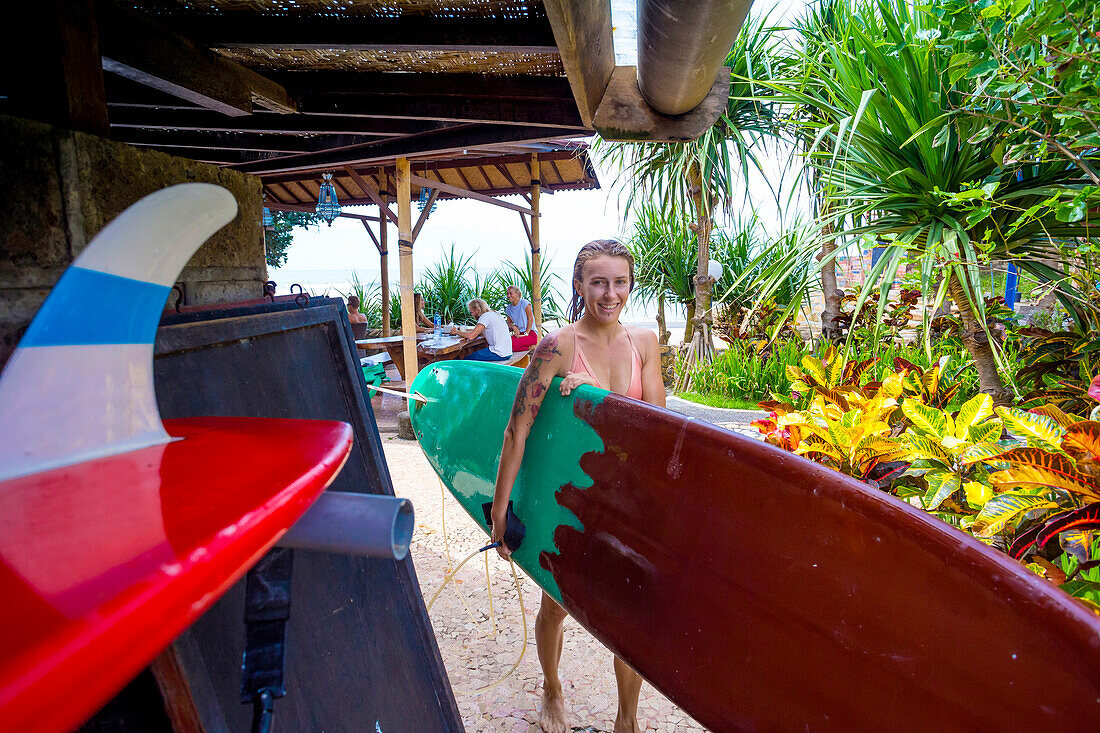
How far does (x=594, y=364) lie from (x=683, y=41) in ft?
3.16

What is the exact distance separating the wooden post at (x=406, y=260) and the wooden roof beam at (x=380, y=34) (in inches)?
130

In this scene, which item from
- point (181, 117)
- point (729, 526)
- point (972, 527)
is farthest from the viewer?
point (181, 117)

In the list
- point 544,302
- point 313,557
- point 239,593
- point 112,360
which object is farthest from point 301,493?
point 544,302

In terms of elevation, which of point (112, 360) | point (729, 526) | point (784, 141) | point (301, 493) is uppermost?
point (784, 141)

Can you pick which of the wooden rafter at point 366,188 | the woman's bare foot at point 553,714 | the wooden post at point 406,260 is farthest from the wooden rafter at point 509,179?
the woman's bare foot at point 553,714

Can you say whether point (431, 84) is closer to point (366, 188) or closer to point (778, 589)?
point (778, 589)

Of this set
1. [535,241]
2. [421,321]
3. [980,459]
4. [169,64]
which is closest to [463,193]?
[535,241]

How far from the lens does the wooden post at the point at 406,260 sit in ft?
17.6

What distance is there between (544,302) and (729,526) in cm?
1093

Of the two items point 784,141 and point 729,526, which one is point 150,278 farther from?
point 784,141

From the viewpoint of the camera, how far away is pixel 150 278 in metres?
0.64

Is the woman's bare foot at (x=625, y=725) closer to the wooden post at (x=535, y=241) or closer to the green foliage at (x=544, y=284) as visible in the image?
the wooden post at (x=535, y=241)

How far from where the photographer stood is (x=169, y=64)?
1893 millimetres

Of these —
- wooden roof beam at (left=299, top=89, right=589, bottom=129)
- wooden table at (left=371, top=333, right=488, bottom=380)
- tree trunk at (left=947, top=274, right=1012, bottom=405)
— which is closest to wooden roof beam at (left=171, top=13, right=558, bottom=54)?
wooden roof beam at (left=299, top=89, right=589, bottom=129)
